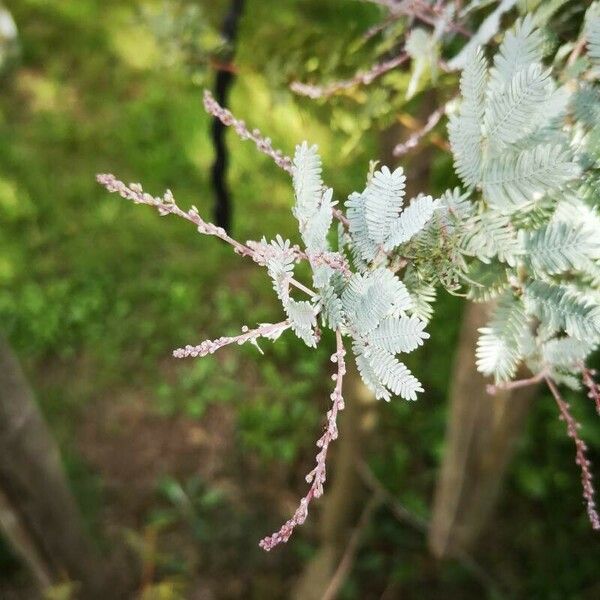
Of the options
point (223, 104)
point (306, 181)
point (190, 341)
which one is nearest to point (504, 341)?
point (306, 181)

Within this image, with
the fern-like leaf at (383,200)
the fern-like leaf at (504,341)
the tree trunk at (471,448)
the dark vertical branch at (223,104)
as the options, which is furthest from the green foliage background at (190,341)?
the fern-like leaf at (383,200)

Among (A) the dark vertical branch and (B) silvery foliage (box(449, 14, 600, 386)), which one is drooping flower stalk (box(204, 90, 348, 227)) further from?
(A) the dark vertical branch

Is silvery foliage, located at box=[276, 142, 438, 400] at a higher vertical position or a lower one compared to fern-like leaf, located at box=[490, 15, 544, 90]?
lower

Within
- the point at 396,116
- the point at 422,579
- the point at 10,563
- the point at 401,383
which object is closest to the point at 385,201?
the point at 401,383

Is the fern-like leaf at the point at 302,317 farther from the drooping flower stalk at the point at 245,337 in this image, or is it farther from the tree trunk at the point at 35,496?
the tree trunk at the point at 35,496

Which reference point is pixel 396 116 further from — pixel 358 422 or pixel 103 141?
pixel 103 141

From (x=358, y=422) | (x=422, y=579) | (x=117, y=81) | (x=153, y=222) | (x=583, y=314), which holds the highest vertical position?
(x=117, y=81)

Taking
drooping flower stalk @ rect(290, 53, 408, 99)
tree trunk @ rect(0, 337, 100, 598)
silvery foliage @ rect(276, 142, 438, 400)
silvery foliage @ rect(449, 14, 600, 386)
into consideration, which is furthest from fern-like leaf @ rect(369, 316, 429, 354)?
tree trunk @ rect(0, 337, 100, 598)
